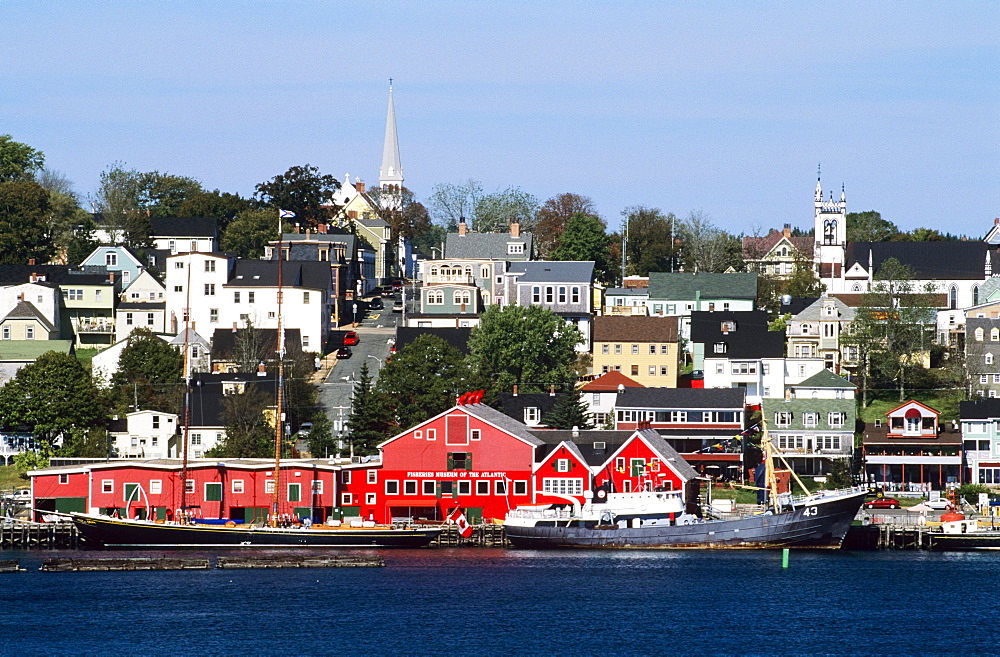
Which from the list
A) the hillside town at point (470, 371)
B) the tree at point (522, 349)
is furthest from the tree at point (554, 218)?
the tree at point (522, 349)

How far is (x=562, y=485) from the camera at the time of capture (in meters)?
86.6

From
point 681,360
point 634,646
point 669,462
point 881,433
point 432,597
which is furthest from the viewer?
point 681,360

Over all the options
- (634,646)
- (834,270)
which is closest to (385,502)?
(634,646)

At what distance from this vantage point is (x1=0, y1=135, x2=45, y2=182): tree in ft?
500

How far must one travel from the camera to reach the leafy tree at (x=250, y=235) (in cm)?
13888

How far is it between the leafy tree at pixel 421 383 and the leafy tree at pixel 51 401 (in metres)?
15.8

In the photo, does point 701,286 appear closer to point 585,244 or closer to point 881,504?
point 585,244

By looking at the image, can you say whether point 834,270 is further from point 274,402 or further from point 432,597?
point 432,597

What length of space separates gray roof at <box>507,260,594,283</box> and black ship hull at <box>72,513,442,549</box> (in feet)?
143

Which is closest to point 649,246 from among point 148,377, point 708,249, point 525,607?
point 708,249

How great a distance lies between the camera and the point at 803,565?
261ft

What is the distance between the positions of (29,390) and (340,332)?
32.5m

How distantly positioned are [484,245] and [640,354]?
30.8 metres

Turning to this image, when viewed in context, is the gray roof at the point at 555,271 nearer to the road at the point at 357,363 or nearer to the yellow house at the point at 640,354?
the road at the point at 357,363
